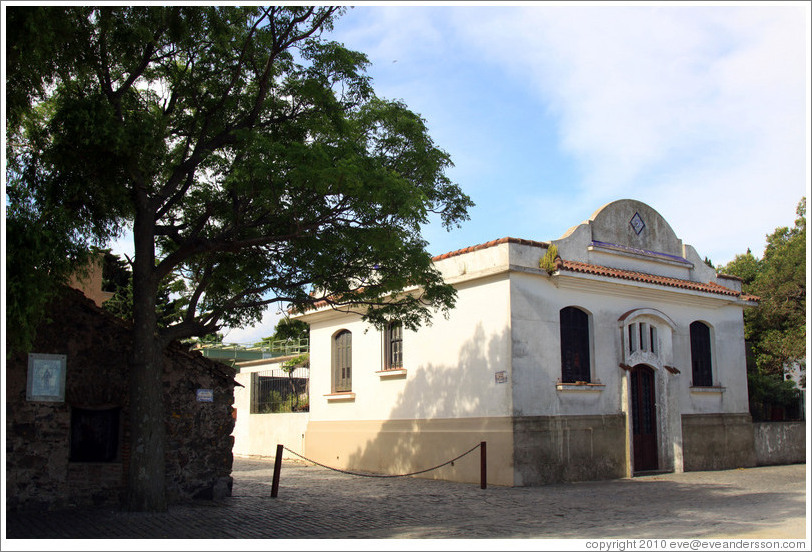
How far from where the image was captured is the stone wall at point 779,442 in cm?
2048

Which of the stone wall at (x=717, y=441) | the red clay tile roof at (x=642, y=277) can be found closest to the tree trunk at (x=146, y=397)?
the red clay tile roof at (x=642, y=277)

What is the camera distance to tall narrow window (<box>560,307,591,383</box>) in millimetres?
16625

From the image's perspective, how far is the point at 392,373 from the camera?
1839cm

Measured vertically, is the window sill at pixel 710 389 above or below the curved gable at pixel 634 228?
below

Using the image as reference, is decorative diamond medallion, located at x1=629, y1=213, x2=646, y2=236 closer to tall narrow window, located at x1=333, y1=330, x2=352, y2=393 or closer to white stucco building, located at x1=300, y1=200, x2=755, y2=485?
white stucco building, located at x1=300, y1=200, x2=755, y2=485

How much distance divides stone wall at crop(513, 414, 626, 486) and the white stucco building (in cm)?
3

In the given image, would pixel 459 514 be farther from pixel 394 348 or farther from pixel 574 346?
pixel 394 348

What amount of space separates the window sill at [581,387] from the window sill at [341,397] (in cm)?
603

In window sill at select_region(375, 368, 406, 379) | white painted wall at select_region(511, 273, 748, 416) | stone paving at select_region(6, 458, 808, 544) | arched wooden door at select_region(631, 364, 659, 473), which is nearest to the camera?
stone paving at select_region(6, 458, 808, 544)

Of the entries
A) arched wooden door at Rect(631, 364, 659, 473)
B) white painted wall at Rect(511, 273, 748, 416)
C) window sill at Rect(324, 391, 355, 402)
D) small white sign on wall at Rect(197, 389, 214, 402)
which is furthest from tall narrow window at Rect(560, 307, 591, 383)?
small white sign on wall at Rect(197, 389, 214, 402)

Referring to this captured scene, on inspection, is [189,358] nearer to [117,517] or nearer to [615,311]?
[117,517]

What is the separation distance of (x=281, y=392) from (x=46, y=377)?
12.7 meters

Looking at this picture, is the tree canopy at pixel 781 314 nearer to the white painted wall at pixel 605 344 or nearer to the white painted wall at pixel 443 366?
the white painted wall at pixel 605 344

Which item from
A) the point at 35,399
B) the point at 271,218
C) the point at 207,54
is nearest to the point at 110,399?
the point at 35,399
